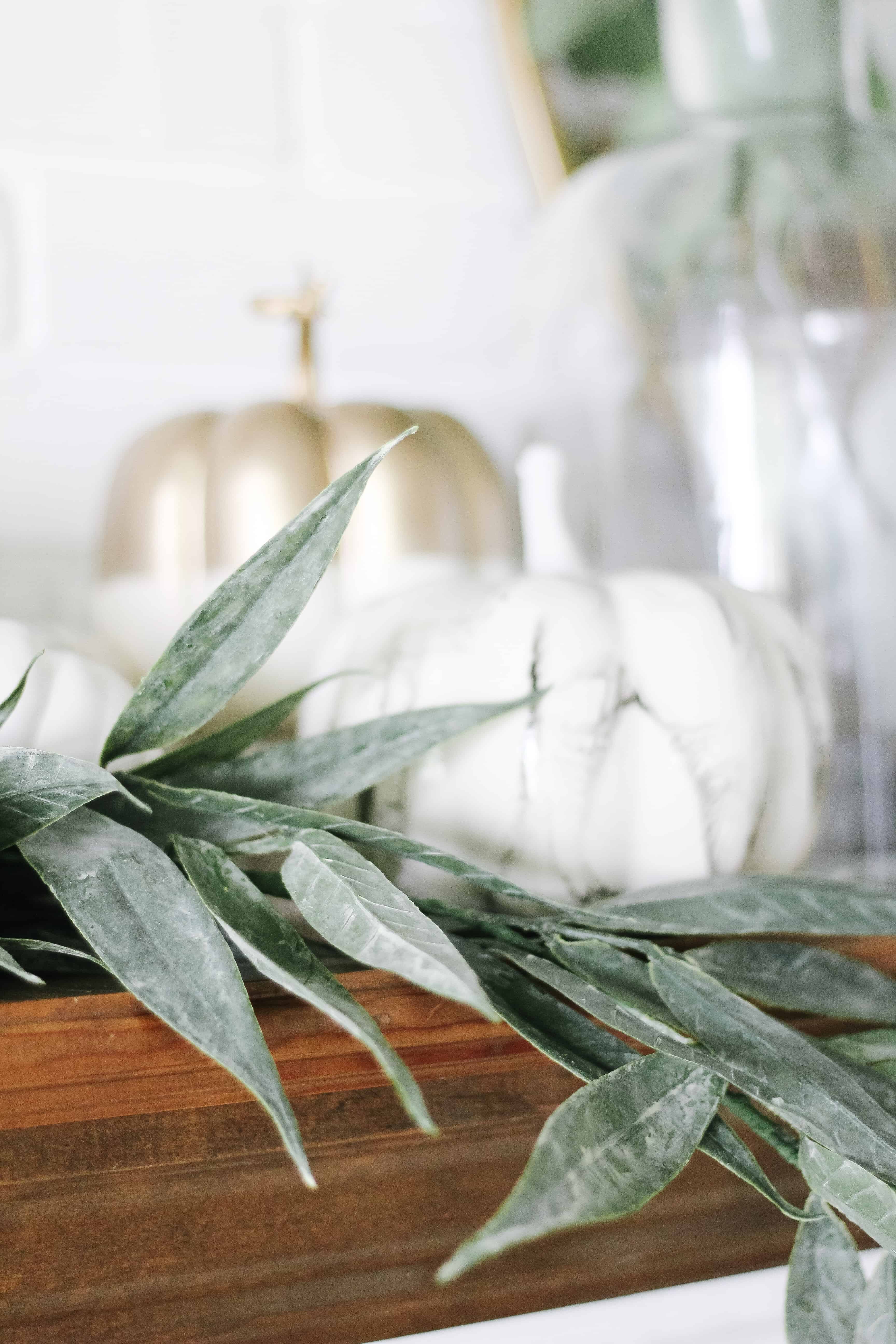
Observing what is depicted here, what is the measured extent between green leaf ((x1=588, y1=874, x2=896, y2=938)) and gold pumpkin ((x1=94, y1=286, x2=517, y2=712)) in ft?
0.60

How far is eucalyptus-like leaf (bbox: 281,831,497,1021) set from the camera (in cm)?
18

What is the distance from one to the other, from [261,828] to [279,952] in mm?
46

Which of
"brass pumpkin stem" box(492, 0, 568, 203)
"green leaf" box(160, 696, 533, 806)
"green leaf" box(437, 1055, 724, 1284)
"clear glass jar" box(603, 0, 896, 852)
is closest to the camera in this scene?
"green leaf" box(437, 1055, 724, 1284)

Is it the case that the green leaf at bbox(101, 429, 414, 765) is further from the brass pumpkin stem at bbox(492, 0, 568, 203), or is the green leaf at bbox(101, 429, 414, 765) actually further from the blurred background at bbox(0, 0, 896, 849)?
the brass pumpkin stem at bbox(492, 0, 568, 203)

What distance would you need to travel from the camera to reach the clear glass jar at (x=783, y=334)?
20.8 inches

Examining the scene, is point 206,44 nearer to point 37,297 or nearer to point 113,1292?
point 37,297

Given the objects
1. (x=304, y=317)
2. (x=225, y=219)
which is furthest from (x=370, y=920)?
(x=225, y=219)

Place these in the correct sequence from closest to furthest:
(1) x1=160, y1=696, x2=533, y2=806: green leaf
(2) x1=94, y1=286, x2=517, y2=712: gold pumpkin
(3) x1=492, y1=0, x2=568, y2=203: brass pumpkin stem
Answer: (1) x1=160, y1=696, x2=533, y2=806: green leaf, (2) x1=94, y1=286, x2=517, y2=712: gold pumpkin, (3) x1=492, y1=0, x2=568, y2=203: brass pumpkin stem

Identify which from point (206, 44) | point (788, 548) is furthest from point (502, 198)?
point (788, 548)

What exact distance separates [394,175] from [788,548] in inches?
13.0

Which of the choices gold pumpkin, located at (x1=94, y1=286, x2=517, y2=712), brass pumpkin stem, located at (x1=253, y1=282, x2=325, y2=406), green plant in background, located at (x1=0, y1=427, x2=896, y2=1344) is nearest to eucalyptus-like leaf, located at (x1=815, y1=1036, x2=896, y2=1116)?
green plant in background, located at (x1=0, y1=427, x2=896, y2=1344)

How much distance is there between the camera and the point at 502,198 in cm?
69

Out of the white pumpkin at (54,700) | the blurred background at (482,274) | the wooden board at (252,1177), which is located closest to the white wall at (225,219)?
the blurred background at (482,274)

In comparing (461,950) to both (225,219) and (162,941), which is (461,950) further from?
(225,219)
